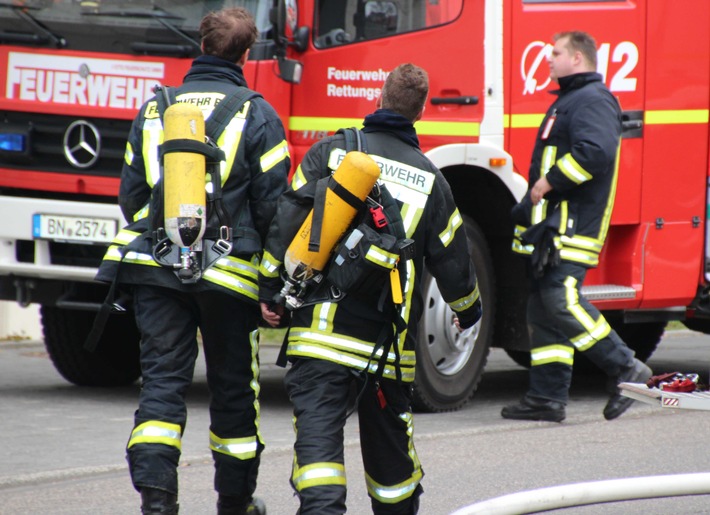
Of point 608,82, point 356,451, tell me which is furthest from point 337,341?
point 608,82

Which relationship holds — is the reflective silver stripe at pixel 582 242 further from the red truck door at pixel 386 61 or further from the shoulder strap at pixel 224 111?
the shoulder strap at pixel 224 111

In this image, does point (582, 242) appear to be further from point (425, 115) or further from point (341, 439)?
point (341, 439)

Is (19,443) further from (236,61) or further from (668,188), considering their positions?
(668,188)

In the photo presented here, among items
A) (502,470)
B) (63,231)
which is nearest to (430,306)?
(502,470)

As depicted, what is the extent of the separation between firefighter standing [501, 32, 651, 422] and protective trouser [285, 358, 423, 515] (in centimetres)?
268

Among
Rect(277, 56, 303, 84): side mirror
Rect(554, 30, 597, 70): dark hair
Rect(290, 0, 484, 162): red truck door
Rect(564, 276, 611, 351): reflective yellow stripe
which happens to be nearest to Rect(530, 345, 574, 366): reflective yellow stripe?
Rect(564, 276, 611, 351): reflective yellow stripe

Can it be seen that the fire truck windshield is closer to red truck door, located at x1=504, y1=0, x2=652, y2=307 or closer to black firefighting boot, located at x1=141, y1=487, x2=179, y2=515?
red truck door, located at x1=504, y1=0, x2=652, y2=307

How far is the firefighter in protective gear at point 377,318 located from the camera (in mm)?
4184

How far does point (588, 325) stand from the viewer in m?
6.89

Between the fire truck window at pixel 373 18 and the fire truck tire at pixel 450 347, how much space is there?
107cm

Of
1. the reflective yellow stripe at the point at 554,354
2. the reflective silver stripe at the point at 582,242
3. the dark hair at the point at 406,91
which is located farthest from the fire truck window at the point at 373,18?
the dark hair at the point at 406,91

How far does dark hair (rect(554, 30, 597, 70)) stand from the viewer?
6.90 meters

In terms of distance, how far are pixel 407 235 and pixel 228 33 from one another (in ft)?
3.29

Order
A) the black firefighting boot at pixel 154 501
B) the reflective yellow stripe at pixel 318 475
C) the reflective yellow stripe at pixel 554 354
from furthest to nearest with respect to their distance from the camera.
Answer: the reflective yellow stripe at pixel 554 354
the black firefighting boot at pixel 154 501
the reflective yellow stripe at pixel 318 475
